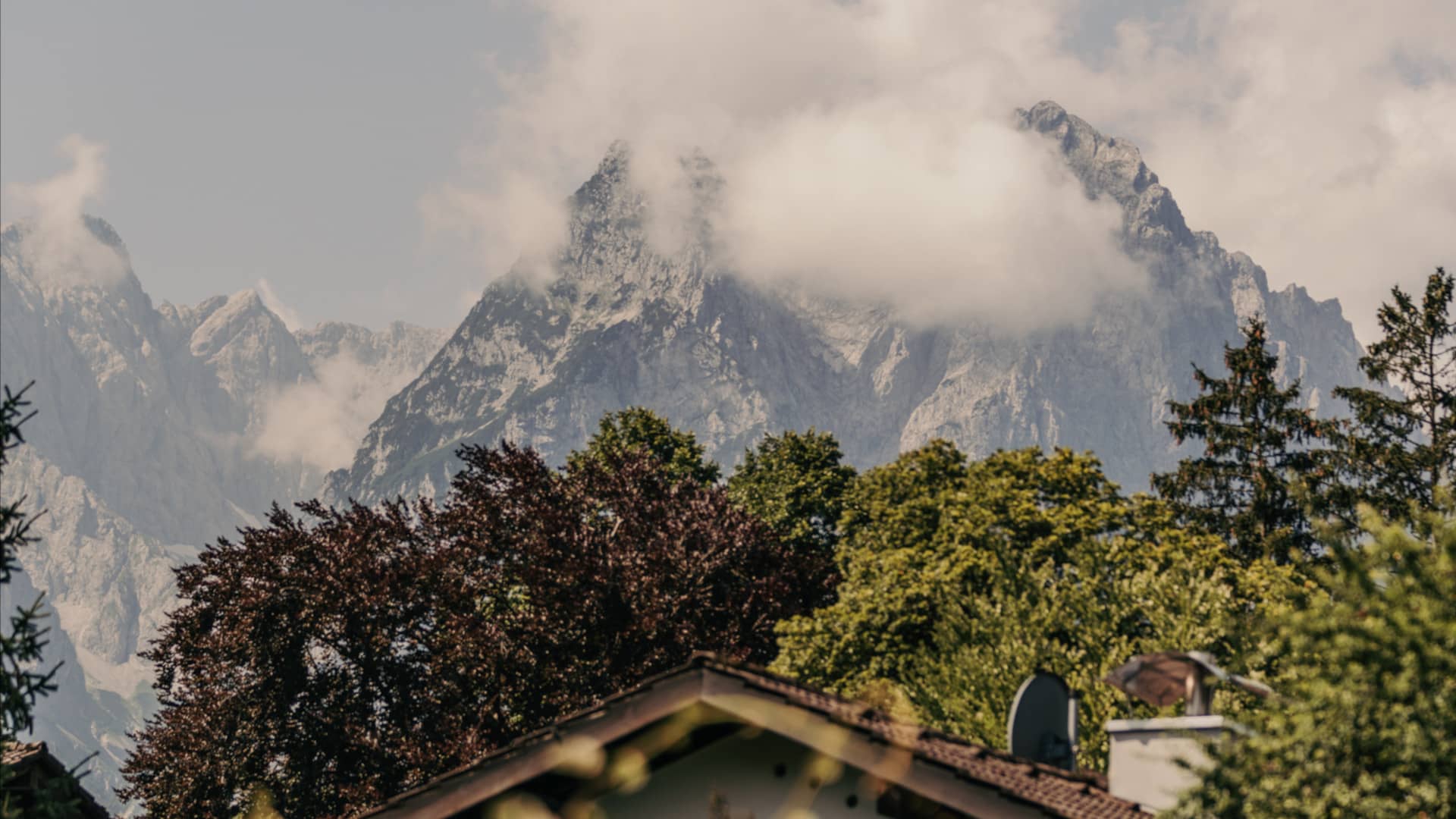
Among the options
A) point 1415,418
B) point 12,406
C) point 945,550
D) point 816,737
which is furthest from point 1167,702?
point 1415,418

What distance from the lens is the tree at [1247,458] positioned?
57031 mm

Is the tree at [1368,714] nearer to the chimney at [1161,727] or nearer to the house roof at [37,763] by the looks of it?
the chimney at [1161,727]

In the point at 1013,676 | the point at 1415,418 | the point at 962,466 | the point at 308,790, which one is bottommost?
the point at 308,790

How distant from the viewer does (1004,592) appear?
38094 mm

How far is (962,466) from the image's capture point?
165 ft

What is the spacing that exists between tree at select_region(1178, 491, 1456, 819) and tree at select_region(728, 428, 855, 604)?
5354 cm

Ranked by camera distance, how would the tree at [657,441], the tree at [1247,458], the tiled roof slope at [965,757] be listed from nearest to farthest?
the tiled roof slope at [965,757] < the tree at [1247,458] < the tree at [657,441]

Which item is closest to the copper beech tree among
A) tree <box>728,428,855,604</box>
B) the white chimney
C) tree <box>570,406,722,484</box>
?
tree <box>570,406,722,484</box>

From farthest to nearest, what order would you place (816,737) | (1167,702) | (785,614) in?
(785,614), (1167,702), (816,737)

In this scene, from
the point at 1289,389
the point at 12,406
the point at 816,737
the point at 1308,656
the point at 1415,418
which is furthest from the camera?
the point at 1289,389

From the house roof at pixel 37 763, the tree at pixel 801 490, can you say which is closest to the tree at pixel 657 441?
the tree at pixel 801 490

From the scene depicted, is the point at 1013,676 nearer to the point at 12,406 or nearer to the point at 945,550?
the point at 945,550

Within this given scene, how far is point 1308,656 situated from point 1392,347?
48139 mm

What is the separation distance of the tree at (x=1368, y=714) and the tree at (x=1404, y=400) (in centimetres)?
4490
